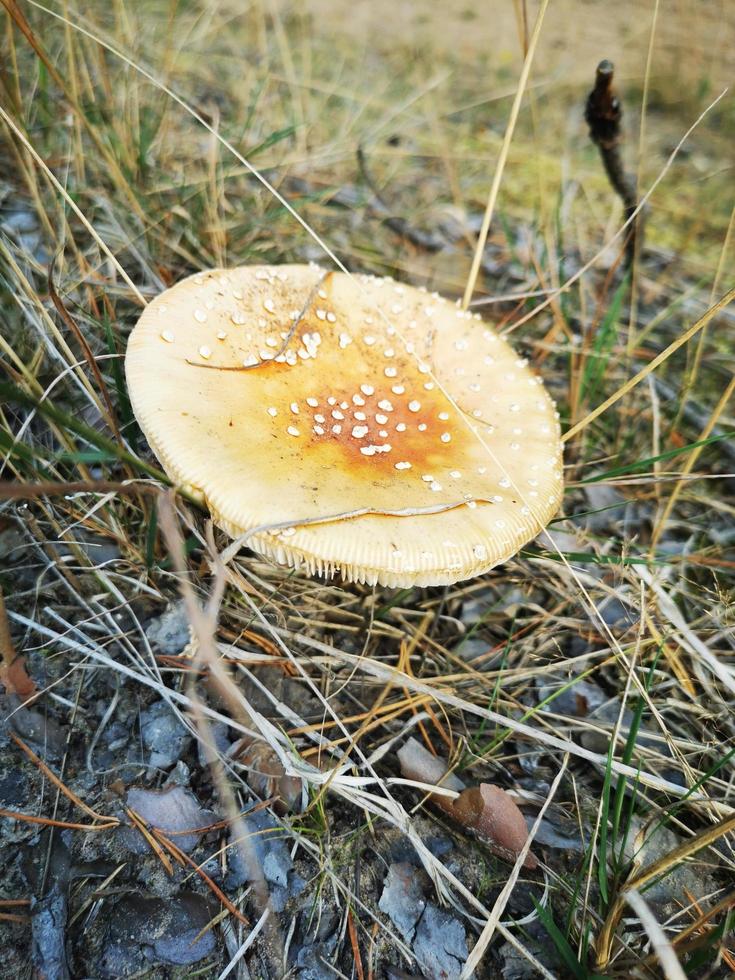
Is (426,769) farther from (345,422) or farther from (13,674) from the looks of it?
(13,674)

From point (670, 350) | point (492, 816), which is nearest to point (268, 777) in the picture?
point (492, 816)

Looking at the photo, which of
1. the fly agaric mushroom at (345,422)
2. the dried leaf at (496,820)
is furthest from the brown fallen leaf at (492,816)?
the fly agaric mushroom at (345,422)

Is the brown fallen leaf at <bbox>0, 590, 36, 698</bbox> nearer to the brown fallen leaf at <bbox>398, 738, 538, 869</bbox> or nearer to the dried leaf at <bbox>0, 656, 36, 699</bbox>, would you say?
the dried leaf at <bbox>0, 656, 36, 699</bbox>

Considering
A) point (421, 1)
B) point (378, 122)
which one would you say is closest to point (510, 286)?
point (378, 122)

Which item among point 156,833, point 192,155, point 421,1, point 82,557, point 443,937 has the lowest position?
point 443,937

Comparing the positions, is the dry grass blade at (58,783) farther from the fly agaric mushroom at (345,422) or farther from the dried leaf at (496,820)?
the dried leaf at (496,820)

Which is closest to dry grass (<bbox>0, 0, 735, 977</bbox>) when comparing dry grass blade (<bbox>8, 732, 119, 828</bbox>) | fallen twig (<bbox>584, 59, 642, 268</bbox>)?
dry grass blade (<bbox>8, 732, 119, 828</bbox>)

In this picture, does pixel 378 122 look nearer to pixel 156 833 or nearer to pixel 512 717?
pixel 512 717
